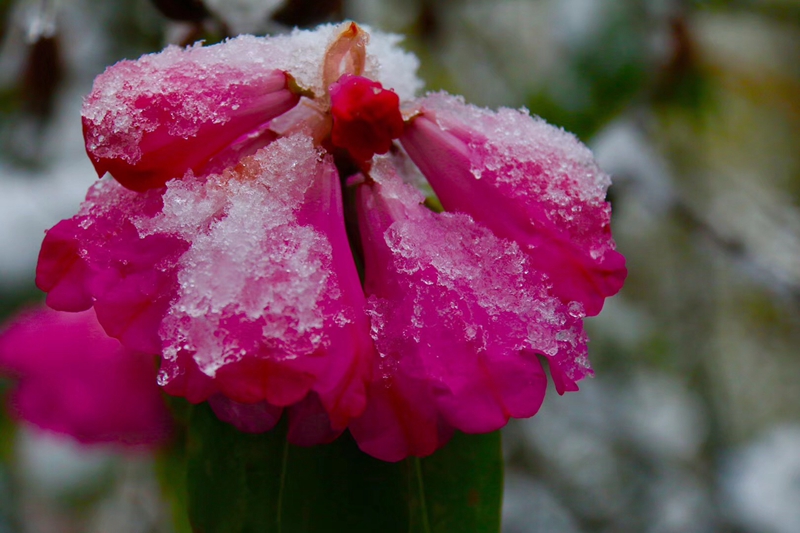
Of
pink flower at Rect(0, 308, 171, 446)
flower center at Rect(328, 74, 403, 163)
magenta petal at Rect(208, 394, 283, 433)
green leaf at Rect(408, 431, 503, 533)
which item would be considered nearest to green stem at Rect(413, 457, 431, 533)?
green leaf at Rect(408, 431, 503, 533)

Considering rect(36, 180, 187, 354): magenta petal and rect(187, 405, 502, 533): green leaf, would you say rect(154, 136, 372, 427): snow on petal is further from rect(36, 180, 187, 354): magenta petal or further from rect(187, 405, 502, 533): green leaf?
rect(187, 405, 502, 533): green leaf

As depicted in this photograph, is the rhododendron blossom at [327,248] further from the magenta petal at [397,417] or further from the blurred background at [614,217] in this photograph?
the blurred background at [614,217]

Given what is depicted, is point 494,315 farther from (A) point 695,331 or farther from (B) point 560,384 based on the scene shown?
(A) point 695,331

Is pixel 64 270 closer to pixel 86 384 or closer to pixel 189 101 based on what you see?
pixel 189 101

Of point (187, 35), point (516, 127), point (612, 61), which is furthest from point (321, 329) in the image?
point (612, 61)

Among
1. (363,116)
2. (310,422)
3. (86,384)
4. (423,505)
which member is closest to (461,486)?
(423,505)
